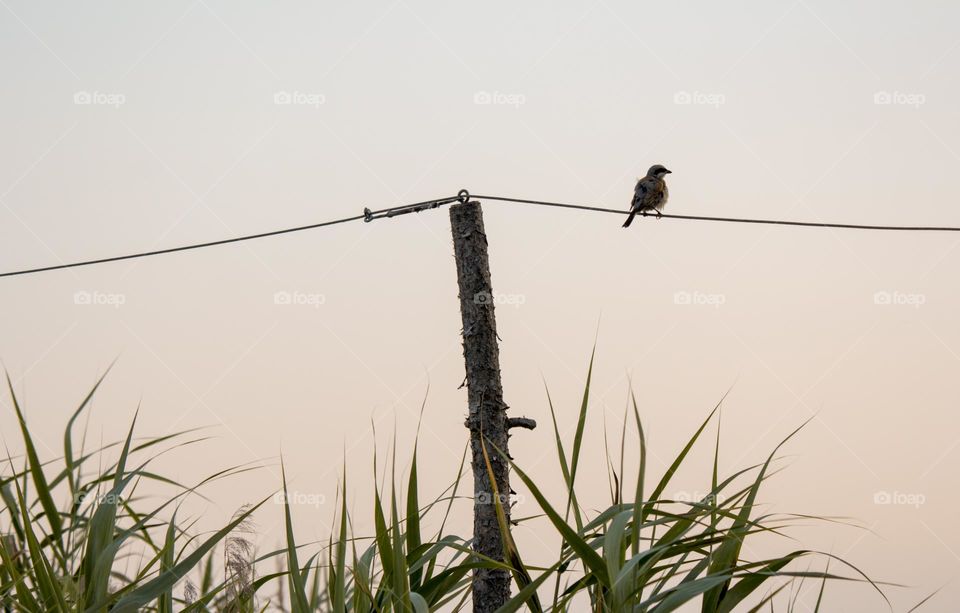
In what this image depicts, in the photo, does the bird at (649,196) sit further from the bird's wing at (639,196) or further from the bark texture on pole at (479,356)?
the bark texture on pole at (479,356)

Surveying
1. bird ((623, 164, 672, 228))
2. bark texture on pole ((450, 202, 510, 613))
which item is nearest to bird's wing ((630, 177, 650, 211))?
bird ((623, 164, 672, 228))

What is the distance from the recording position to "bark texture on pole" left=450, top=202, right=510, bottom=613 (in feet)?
20.1

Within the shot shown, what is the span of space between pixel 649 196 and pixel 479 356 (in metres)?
3.29

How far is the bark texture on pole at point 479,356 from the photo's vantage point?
20.1 ft

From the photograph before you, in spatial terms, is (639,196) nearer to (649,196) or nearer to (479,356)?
(649,196)

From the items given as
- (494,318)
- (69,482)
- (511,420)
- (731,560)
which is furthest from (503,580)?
(69,482)

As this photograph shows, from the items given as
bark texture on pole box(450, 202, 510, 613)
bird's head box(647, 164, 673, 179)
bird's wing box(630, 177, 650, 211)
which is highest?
bird's head box(647, 164, 673, 179)

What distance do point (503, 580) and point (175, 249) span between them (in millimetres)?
3233

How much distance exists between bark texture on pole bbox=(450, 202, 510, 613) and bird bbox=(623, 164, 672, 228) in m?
2.84

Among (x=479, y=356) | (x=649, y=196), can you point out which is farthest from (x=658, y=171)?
(x=479, y=356)

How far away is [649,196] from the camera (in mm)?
8781

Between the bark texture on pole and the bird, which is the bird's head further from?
the bark texture on pole

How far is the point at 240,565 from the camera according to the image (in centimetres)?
383

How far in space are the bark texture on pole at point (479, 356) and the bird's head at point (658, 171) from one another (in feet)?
11.5
